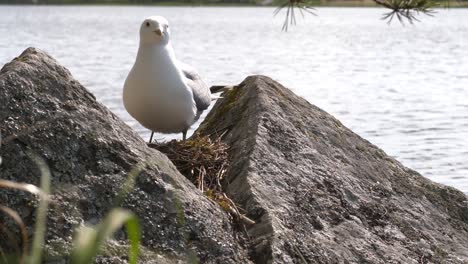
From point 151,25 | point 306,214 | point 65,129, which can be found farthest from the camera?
point 151,25

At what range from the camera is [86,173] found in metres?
4.02

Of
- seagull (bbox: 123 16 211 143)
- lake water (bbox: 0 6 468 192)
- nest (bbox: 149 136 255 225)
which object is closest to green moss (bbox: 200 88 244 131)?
seagull (bbox: 123 16 211 143)

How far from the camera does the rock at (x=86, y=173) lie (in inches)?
152

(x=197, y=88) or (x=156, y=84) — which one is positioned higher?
(x=156, y=84)

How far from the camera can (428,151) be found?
13.1 meters

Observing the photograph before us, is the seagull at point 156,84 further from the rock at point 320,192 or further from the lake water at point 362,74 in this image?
the lake water at point 362,74

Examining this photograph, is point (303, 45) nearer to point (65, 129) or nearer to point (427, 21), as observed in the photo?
point (427, 21)

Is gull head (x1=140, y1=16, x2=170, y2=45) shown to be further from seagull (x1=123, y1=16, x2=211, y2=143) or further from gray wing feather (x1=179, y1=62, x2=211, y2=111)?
gray wing feather (x1=179, y1=62, x2=211, y2=111)

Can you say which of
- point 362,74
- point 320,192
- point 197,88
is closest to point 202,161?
point 320,192

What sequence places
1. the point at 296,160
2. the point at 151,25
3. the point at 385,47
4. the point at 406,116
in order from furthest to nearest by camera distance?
the point at 385,47
the point at 406,116
the point at 151,25
the point at 296,160

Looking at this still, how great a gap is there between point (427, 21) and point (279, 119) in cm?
7213

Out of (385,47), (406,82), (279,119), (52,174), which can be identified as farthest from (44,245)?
(385,47)

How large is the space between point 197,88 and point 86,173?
6.95ft

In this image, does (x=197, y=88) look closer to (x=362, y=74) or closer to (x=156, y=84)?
(x=156, y=84)
